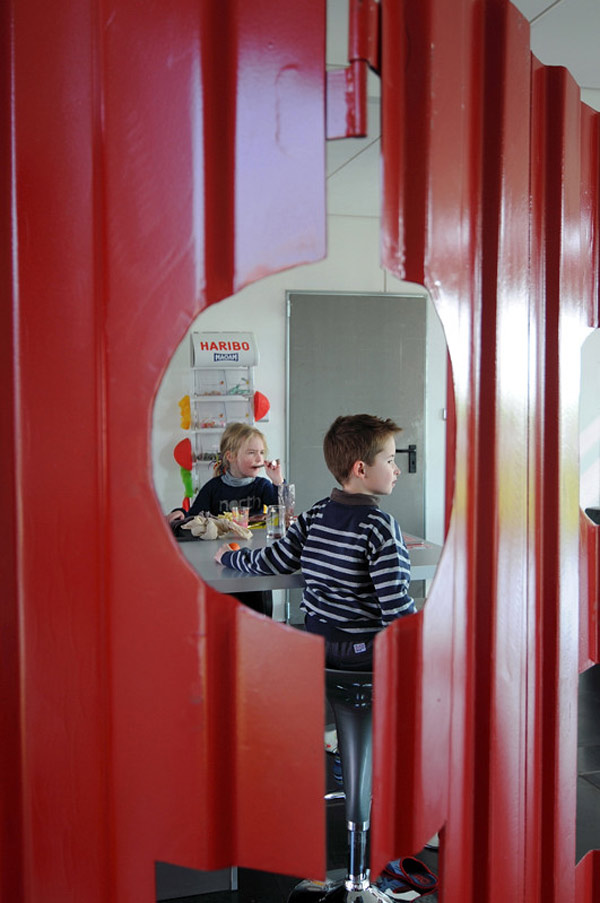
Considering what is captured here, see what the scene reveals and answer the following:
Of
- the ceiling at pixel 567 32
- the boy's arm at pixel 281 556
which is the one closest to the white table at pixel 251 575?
the boy's arm at pixel 281 556

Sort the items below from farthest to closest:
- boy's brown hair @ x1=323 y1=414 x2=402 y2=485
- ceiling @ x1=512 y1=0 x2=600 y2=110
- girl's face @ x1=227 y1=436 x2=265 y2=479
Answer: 1. girl's face @ x1=227 y1=436 x2=265 y2=479
2. ceiling @ x1=512 y1=0 x2=600 y2=110
3. boy's brown hair @ x1=323 y1=414 x2=402 y2=485

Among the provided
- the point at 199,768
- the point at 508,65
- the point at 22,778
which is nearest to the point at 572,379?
the point at 508,65

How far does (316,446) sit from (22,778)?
520 centimetres

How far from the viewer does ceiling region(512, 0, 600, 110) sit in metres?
2.94

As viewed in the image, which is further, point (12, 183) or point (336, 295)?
point (336, 295)

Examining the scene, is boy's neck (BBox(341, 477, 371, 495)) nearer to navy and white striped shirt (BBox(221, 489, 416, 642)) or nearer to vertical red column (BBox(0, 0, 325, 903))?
navy and white striped shirt (BBox(221, 489, 416, 642))

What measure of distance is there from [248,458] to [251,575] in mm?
1385

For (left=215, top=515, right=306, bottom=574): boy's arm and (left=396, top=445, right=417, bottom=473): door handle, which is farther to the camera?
(left=396, top=445, right=417, bottom=473): door handle

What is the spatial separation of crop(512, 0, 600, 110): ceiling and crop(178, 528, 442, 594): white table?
185 centimetres

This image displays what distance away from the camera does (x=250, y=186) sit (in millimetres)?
727

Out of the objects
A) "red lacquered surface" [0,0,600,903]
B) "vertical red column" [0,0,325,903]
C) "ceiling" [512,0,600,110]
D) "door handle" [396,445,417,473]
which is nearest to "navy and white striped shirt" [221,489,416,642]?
"red lacquered surface" [0,0,600,903]

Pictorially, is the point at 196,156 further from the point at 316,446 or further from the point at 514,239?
the point at 316,446

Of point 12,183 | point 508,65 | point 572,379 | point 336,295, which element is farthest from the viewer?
point 336,295

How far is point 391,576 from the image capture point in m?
1.88
